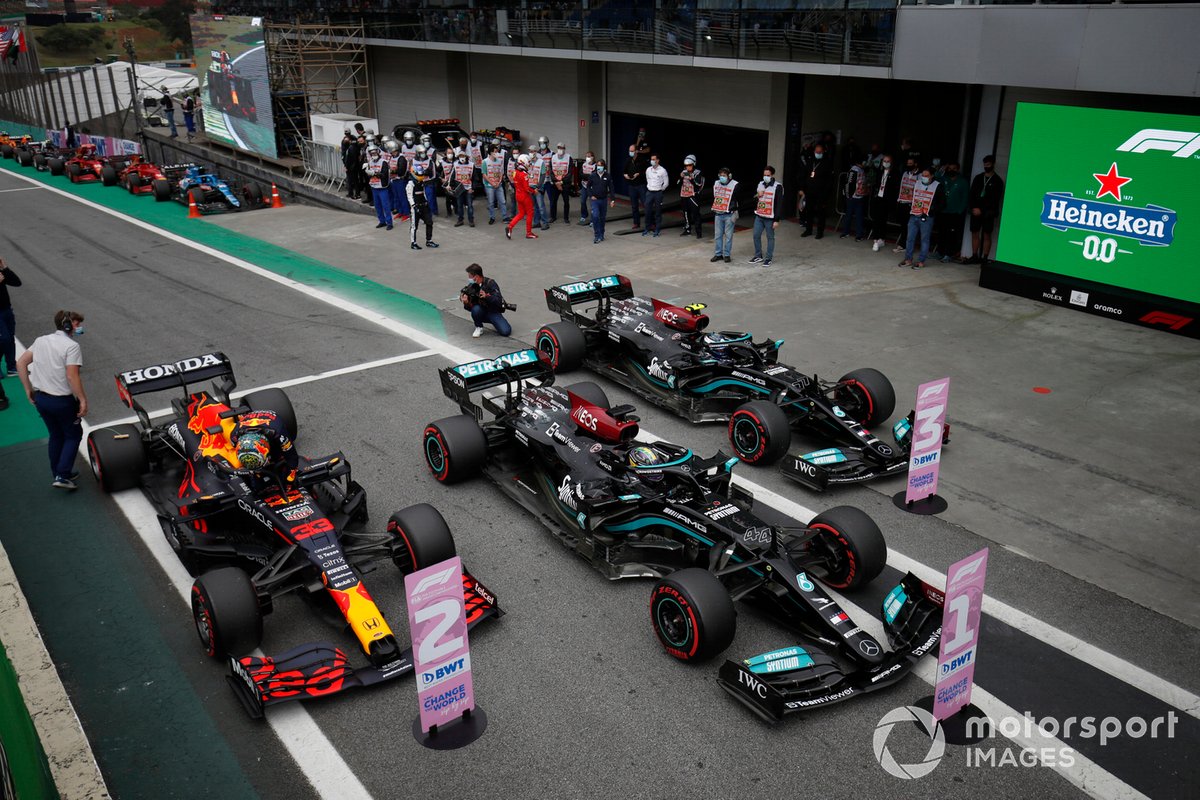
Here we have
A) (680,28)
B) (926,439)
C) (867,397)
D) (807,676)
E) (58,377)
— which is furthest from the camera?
(680,28)

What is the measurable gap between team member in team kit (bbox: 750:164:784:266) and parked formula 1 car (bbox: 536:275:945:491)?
513 cm

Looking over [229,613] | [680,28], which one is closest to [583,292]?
[229,613]

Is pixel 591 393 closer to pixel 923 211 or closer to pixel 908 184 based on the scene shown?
pixel 923 211

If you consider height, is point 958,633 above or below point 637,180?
below

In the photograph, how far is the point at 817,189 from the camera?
1873 cm

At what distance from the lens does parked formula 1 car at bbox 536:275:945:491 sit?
9172 mm

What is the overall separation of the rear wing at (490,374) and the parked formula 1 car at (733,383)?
5.43ft

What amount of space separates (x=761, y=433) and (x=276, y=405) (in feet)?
16.5

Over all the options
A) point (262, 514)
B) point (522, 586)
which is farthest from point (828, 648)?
point (262, 514)

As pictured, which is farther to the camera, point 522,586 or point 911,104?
point 911,104

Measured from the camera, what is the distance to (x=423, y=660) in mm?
5535

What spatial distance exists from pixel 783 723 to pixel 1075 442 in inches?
228

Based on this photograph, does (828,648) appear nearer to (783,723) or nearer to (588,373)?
(783,723)

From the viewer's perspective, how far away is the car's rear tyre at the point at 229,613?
6.30m
